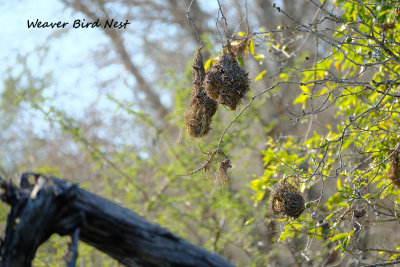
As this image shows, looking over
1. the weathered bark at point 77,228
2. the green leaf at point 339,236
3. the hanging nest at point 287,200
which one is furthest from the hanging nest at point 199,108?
the weathered bark at point 77,228

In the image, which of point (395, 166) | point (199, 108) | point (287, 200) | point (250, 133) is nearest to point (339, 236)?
point (287, 200)

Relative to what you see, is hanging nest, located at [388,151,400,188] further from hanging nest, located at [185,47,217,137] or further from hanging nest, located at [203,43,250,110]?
hanging nest, located at [185,47,217,137]

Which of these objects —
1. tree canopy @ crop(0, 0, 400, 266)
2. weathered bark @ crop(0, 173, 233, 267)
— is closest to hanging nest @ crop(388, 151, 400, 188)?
tree canopy @ crop(0, 0, 400, 266)

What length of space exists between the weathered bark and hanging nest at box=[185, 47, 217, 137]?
150cm

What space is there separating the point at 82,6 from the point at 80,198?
10.8 meters

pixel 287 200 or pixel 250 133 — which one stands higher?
pixel 250 133

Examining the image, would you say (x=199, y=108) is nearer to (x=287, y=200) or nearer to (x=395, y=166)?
(x=287, y=200)

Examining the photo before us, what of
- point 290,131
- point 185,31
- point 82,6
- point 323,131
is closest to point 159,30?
point 185,31

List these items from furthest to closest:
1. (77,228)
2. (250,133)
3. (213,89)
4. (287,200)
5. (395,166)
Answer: (250,133) → (395,166) → (287,200) → (213,89) → (77,228)

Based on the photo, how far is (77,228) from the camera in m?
2.42

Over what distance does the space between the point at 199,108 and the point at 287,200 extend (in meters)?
1.00

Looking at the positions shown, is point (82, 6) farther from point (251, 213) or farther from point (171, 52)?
point (251, 213)

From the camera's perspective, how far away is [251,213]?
27.2 feet

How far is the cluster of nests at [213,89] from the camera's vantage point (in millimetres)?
3693
